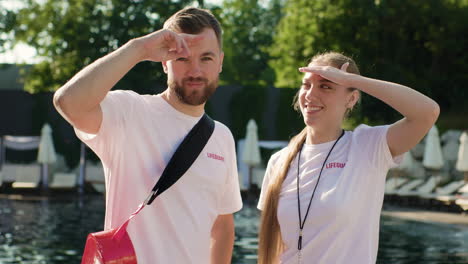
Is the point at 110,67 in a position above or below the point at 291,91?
above

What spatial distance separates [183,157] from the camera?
3551mm

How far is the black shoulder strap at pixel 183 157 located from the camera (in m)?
3.48

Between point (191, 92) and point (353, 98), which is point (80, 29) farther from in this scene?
point (191, 92)

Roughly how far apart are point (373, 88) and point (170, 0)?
106 feet

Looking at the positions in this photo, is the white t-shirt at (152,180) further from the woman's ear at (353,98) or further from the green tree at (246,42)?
the green tree at (246,42)

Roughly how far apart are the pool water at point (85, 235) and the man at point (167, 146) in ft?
23.4

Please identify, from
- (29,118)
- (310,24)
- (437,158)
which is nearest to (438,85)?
(310,24)

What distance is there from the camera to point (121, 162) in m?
3.49

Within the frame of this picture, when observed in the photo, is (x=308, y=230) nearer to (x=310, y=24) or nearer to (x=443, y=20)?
(x=443, y=20)

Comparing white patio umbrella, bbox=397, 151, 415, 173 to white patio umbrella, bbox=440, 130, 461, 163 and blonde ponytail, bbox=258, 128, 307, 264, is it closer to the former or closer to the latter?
white patio umbrella, bbox=440, 130, 461, 163

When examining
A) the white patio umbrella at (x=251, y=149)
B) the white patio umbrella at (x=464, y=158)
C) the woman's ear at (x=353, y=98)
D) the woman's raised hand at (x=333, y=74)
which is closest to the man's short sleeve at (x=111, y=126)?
the woman's raised hand at (x=333, y=74)

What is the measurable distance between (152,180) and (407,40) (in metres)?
33.9

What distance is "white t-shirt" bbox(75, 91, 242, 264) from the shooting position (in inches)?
136

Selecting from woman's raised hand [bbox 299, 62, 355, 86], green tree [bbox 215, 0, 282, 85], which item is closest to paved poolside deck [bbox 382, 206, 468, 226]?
woman's raised hand [bbox 299, 62, 355, 86]
